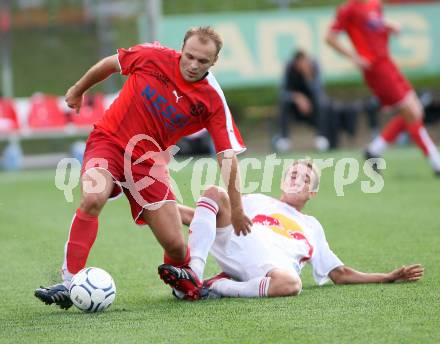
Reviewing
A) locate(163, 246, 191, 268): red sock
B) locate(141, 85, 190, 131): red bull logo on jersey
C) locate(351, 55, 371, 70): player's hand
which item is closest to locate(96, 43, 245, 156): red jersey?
locate(141, 85, 190, 131): red bull logo on jersey

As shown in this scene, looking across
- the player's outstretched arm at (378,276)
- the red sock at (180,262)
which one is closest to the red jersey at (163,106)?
the red sock at (180,262)

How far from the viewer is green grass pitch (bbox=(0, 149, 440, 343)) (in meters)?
4.50

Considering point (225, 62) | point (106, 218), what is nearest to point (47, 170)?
point (225, 62)

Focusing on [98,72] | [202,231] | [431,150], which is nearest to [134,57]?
[98,72]

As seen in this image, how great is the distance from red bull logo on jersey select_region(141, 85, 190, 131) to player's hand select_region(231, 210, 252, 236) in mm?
604

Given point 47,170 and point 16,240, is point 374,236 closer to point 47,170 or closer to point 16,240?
point 16,240

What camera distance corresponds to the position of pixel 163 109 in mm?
5535

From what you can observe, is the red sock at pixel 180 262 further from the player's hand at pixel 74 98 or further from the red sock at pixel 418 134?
the red sock at pixel 418 134

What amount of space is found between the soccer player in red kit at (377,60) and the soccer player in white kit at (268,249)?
19.6ft

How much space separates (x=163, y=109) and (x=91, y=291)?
3.60 feet

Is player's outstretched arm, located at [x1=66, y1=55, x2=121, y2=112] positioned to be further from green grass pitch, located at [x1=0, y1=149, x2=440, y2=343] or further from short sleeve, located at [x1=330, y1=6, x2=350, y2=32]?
short sleeve, located at [x1=330, y1=6, x2=350, y2=32]

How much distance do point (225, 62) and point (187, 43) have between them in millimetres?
11378

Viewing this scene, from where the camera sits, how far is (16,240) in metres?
7.98

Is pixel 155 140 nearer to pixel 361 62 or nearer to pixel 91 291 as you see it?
pixel 91 291
